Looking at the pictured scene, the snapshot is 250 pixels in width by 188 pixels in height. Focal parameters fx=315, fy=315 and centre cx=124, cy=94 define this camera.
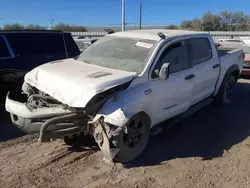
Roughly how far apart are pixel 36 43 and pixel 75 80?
313 cm

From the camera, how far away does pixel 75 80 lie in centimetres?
432

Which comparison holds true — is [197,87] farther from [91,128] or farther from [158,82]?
[91,128]

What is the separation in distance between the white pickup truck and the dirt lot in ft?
0.94

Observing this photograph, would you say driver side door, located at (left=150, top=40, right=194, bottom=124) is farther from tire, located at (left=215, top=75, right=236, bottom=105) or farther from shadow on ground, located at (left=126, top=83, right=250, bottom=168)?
tire, located at (left=215, top=75, right=236, bottom=105)

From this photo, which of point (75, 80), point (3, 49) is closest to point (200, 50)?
point (75, 80)

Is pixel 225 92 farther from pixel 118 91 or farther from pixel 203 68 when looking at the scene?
pixel 118 91

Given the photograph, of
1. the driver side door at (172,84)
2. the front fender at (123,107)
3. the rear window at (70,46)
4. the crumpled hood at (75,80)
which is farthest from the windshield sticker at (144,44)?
the rear window at (70,46)

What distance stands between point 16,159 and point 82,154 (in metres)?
0.96

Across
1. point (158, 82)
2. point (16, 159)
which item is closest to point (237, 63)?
point (158, 82)

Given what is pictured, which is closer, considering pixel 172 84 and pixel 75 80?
pixel 75 80

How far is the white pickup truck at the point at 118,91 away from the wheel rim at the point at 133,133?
1 centimetres

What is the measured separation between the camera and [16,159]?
4629 millimetres

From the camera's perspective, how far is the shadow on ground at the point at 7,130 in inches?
219

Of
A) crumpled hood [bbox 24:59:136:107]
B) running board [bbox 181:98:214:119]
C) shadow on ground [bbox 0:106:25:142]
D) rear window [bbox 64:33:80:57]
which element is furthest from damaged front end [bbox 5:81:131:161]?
rear window [bbox 64:33:80:57]
